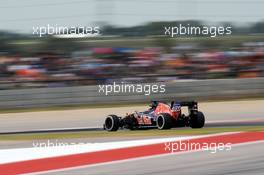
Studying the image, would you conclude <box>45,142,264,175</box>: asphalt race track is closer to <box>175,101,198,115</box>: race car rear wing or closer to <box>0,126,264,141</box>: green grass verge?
<box>175,101,198,115</box>: race car rear wing

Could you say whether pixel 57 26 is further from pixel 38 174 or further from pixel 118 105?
pixel 38 174

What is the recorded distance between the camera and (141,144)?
806 centimetres

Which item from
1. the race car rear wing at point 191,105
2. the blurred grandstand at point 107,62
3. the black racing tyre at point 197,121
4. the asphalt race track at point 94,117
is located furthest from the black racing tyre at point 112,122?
the blurred grandstand at point 107,62

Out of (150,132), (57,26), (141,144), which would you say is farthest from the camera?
(57,26)

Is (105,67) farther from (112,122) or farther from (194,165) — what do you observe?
(194,165)

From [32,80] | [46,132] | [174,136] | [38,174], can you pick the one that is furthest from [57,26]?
[38,174]

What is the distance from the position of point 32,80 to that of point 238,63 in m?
5.05

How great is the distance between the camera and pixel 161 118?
8.62 metres

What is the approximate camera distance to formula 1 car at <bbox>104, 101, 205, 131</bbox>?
856cm

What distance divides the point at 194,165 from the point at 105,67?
26.5 ft

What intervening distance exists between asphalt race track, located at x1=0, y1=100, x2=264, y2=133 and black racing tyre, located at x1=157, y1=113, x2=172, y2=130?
5.87ft

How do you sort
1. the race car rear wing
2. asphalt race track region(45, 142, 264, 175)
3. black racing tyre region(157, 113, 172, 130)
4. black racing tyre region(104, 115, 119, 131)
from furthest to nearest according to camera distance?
black racing tyre region(104, 115, 119, 131), black racing tyre region(157, 113, 172, 130), the race car rear wing, asphalt race track region(45, 142, 264, 175)

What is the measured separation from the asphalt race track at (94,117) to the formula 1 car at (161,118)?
1435 millimetres

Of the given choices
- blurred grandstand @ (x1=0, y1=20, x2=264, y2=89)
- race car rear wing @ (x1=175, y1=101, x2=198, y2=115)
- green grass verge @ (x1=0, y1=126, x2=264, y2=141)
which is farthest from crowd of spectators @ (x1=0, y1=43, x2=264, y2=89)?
race car rear wing @ (x1=175, y1=101, x2=198, y2=115)
